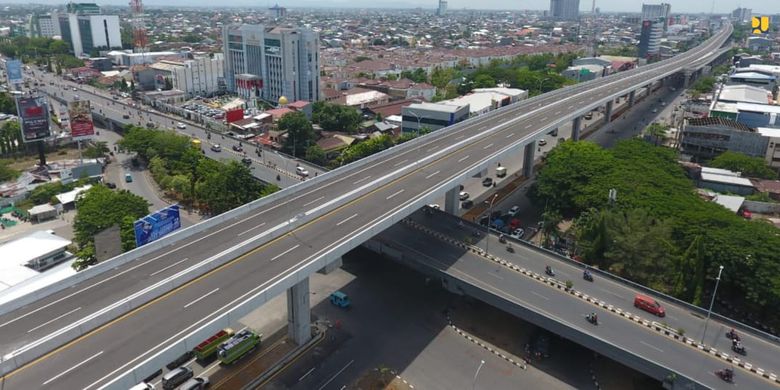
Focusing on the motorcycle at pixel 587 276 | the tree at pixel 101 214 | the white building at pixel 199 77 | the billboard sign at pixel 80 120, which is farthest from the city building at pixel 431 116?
the white building at pixel 199 77

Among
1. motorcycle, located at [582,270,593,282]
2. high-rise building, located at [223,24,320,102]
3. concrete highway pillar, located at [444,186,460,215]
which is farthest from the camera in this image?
high-rise building, located at [223,24,320,102]

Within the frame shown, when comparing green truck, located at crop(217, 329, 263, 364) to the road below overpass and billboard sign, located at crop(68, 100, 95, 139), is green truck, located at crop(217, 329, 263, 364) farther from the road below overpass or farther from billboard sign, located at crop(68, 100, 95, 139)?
billboard sign, located at crop(68, 100, 95, 139)

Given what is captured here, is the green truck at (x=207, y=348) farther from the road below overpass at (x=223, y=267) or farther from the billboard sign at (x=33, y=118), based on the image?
the billboard sign at (x=33, y=118)

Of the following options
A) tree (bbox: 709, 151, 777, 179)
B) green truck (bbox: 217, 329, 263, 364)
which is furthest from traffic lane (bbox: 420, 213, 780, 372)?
tree (bbox: 709, 151, 777, 179)

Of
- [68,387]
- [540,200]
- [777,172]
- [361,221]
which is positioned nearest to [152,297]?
[68,387]

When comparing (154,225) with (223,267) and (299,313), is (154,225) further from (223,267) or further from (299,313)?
(299,313)
